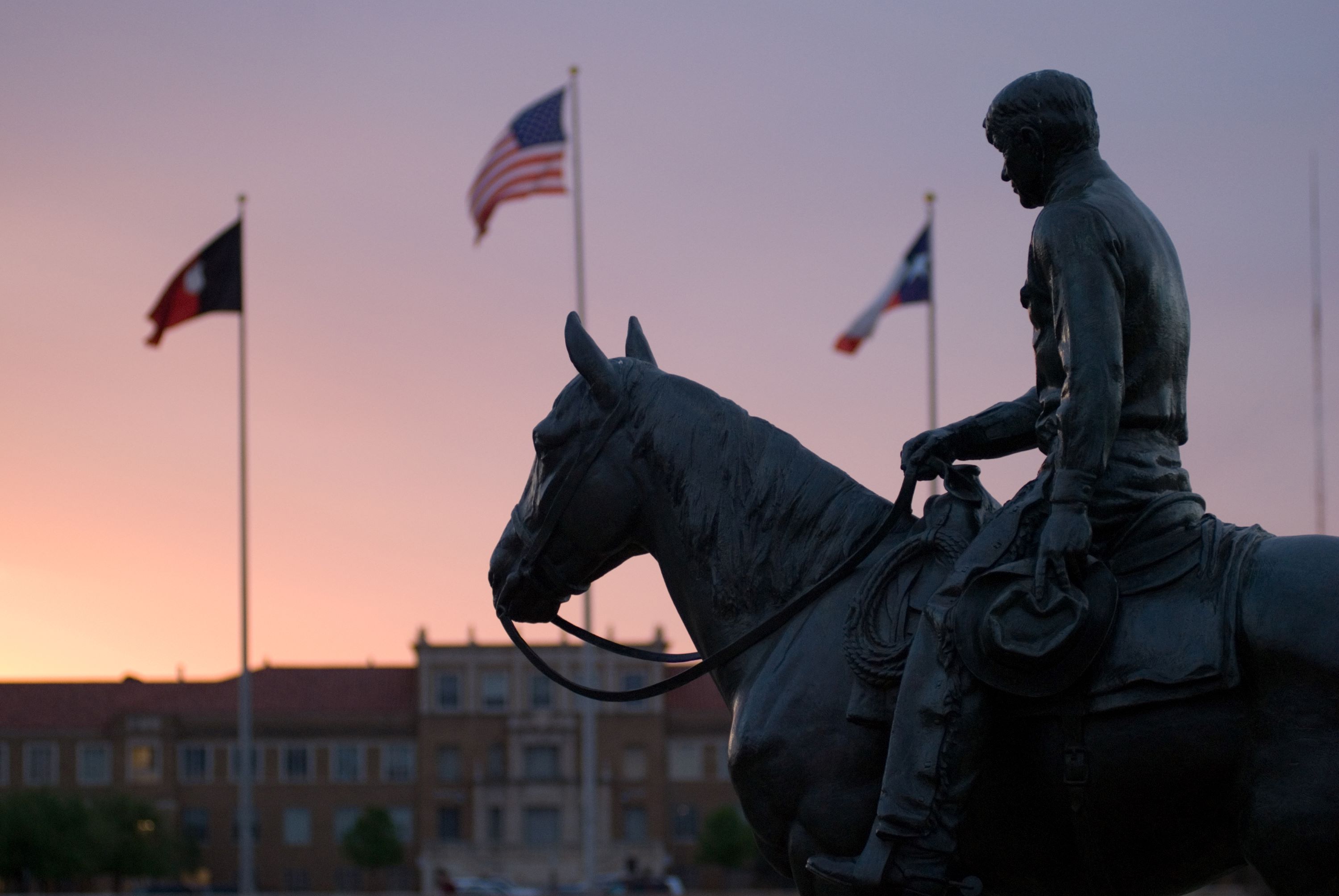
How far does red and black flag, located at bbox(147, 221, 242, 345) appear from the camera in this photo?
2753 cm

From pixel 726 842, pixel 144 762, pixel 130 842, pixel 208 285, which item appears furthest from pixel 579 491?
pixel 144 762

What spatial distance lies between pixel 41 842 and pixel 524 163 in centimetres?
5191

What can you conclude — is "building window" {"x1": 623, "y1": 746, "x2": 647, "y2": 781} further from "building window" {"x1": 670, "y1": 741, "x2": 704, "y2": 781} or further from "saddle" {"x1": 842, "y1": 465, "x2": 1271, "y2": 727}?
"saddle" {"x1": 842, "y1": 465, "x2": 1271, "y2": 727}

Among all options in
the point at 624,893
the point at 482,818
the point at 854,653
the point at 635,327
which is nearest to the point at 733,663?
the point at 854,653

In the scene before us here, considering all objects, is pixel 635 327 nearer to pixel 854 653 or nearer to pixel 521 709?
pixel 854 653

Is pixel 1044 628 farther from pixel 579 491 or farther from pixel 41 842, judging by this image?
pixel 41 842

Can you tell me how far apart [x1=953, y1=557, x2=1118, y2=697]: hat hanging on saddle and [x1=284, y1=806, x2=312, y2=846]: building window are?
8361 centimetres

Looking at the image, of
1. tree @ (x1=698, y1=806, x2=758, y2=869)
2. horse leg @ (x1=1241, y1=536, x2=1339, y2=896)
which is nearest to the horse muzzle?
horse leg @ (x1=1241, y1=536, x2=1339, y2=896)

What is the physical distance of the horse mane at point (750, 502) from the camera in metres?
4.49

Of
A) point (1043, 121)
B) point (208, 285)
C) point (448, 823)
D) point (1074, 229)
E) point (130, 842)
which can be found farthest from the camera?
Result: point (448, 823)

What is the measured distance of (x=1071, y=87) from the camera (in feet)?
14.1

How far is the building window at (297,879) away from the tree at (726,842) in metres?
18.4

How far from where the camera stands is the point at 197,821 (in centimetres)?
8306

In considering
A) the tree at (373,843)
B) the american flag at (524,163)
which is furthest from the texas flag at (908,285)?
the tree at (373,843)
